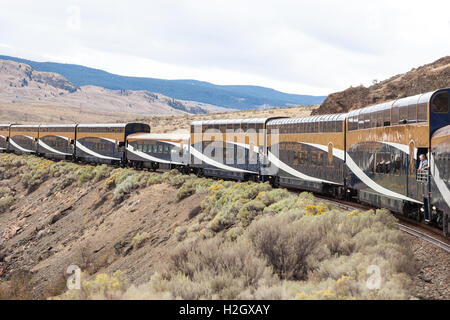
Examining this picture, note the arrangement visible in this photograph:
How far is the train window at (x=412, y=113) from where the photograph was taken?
16016 mm

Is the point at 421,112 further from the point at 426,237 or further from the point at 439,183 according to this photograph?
the point at 426,237

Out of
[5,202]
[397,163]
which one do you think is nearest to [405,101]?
[397,163]

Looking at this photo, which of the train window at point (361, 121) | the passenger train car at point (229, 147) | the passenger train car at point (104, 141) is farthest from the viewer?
the passenger train car at point (104, 141)

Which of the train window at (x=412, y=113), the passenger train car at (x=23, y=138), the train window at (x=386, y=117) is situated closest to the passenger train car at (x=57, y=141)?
the passenger train car at (x=23, y=138)

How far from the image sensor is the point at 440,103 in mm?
15250

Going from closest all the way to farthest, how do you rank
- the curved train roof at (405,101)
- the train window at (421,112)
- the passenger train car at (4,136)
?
1. the train window at (421,112)
2. the curved train roof at (405,101)
3. the passenger train car at (4,136)

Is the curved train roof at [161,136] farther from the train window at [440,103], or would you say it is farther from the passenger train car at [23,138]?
the train window at [440,103]

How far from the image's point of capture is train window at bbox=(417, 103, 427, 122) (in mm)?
15361

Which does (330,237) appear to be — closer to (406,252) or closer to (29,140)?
(406,252)

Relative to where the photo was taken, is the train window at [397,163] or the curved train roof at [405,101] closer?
the curved train roof at [405,101]

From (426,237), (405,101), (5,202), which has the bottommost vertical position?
(5,202)

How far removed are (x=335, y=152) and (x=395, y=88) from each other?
32257 mm

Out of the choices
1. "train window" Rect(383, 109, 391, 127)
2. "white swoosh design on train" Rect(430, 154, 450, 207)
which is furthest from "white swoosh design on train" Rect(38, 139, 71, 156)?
"white swoosh design on train" Rect(430, 154, 450, 207)

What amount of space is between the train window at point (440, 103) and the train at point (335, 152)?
3 cm
